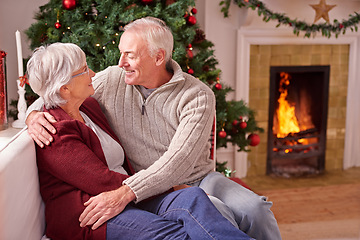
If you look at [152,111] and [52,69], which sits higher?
[52,69]

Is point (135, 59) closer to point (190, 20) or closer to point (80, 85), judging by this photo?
point (80, 85)

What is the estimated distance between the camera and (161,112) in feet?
6.10

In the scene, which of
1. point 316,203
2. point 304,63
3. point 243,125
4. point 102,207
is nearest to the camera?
point 102,207

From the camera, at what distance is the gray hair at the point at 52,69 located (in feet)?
4.97

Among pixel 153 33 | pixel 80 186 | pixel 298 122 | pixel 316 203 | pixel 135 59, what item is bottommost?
pixel 316 203

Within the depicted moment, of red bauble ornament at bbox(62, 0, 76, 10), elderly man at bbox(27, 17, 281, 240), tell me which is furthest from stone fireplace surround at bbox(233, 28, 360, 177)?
elderly man at bbox(27, 17, 281, 240)

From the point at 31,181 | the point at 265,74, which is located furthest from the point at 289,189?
the point at 31,181

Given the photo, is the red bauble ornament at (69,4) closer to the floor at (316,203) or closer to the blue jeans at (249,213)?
the blue jeans at (249,213)

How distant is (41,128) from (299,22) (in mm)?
2605

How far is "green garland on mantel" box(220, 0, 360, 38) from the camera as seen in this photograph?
3.27 meters

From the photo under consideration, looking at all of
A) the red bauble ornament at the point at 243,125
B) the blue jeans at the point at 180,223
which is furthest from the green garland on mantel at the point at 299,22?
the blue jeans at the point at 180,223

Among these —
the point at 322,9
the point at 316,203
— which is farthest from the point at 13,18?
the point at 316,203

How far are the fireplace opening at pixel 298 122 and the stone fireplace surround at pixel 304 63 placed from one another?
12 centimetres

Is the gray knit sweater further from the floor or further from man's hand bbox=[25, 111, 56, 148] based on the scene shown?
the floor
